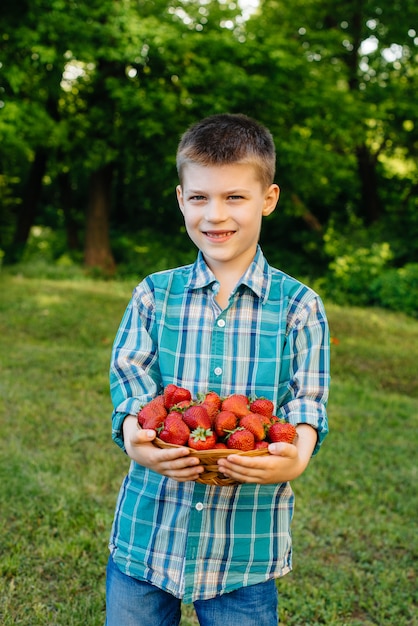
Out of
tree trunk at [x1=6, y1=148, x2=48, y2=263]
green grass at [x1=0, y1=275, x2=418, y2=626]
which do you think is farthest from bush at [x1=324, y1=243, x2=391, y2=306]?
tree trunk at [x1=6, y1=148, x2=48, y2=263]

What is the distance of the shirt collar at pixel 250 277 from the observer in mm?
1995

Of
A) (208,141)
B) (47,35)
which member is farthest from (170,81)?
(208,141)

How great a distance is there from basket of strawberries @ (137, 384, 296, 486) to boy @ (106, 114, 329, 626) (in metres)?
0.12

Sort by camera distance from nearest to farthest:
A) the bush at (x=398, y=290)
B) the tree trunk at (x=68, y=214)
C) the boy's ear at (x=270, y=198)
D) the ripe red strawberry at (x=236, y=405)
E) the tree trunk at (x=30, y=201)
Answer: the ripe red strawberry at (x=236, y=405) < the boy's ear at (x=270, y=198) < the bush at (x=398, y=290) < the tree trunk at (x=30, y=201) < the tree trunk at (x=68, y=214)

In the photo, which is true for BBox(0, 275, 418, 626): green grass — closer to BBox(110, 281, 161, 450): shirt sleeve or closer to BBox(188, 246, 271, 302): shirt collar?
BBox(110, 281, 161, 450): shirt sleeve

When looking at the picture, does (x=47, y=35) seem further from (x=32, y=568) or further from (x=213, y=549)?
(x=213, y=549)

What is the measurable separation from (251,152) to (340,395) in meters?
5.70

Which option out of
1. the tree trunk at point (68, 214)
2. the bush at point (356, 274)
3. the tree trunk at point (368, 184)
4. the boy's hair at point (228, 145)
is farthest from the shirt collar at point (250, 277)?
the tree trunk at point (368, 184)

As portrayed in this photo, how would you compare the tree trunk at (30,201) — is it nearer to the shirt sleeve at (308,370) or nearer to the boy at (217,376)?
the boy at (217,376)

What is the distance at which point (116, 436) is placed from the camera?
194cm

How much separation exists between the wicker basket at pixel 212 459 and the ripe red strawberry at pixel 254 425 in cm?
4

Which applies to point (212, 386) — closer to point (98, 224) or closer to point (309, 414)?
point (309, 414)

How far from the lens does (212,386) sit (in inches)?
76.9

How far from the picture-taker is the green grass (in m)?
3.33
